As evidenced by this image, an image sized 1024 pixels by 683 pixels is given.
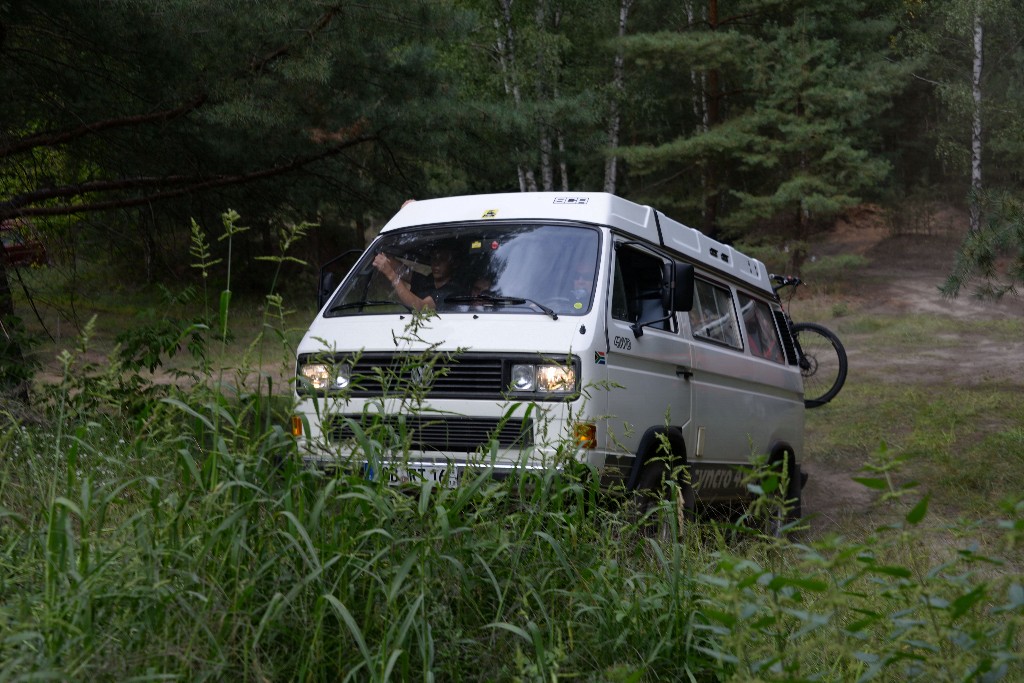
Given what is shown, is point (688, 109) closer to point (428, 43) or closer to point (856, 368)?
point (856, 368)

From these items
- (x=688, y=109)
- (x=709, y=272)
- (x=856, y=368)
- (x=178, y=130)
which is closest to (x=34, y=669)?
(x=709, y=272)

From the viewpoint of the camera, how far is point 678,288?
643 cm

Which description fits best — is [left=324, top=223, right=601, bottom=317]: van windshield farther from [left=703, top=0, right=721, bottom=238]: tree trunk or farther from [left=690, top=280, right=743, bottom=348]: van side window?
[left=703, top=0, right=721, bottom=238]: tree trunk

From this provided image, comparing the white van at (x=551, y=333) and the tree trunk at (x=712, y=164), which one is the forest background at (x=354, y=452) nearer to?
the white van at (x=551, y=333)

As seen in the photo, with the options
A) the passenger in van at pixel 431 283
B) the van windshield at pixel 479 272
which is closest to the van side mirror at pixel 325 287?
the van windshield at pixel 479 272

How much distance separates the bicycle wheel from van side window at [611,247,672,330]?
5.13 meters

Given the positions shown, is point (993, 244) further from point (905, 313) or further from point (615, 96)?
point (615, 96)

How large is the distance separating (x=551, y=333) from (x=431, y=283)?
1.11m

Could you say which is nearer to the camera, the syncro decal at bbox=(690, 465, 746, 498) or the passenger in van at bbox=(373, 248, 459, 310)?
the passenger in van at bbox=(373, 248, 459, 310)

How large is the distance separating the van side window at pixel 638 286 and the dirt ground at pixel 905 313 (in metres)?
1.59

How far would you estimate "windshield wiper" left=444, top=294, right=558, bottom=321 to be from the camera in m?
6.11

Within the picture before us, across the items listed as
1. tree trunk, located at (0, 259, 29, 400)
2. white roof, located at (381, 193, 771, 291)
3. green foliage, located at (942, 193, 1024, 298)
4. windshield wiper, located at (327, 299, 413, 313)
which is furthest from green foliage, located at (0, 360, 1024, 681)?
green foliage, located at (942, 193, 1024, 298)

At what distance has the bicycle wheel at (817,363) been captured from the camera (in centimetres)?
1196

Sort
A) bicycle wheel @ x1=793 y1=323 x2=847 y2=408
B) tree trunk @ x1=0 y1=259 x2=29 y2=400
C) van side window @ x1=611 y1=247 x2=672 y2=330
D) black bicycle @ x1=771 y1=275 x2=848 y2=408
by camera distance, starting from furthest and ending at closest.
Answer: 1. bicycle wheel @ x1=793 y1=323 x2=847 y2=408
2. black bicycle @ x1=771 y1=275 x2=848 y2=408
3. tree trunk @ x1=0 y1=259 x2=29 y2=400
4. van side window @ x1=611 y1=247 x2=672 y2=330
